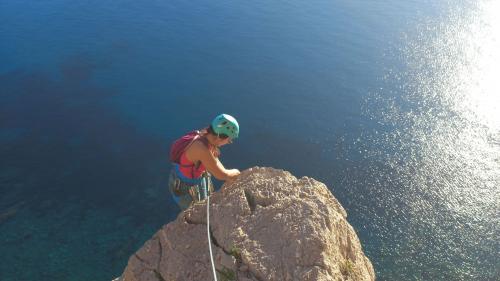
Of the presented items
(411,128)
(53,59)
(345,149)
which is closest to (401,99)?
(411,128)

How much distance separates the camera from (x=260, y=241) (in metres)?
6.67

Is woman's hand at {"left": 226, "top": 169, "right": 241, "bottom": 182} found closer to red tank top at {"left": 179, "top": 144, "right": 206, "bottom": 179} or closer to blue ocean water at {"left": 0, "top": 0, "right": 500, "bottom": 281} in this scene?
red tank top at {"left": 179, "top": 144, "right": 206, "bottom": 179}

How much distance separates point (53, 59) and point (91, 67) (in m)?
2.85

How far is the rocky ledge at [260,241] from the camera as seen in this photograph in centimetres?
635

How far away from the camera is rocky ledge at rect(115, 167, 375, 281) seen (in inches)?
250

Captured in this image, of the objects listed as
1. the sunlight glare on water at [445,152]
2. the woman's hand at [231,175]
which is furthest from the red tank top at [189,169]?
the sunlight glare on water at [445,152]

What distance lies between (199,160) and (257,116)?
14104 mm

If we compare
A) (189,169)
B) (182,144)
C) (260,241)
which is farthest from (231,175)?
(260,241)

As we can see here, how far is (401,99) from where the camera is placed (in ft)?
71.8

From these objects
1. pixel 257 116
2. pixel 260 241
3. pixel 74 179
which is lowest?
pixel 74 179

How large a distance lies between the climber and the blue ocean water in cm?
A: 795

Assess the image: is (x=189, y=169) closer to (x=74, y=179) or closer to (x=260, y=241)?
(x=260, y=241)

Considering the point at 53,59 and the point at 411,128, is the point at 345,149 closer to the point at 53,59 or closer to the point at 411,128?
the point at 411,128

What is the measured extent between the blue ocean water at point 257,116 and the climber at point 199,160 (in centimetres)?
795
